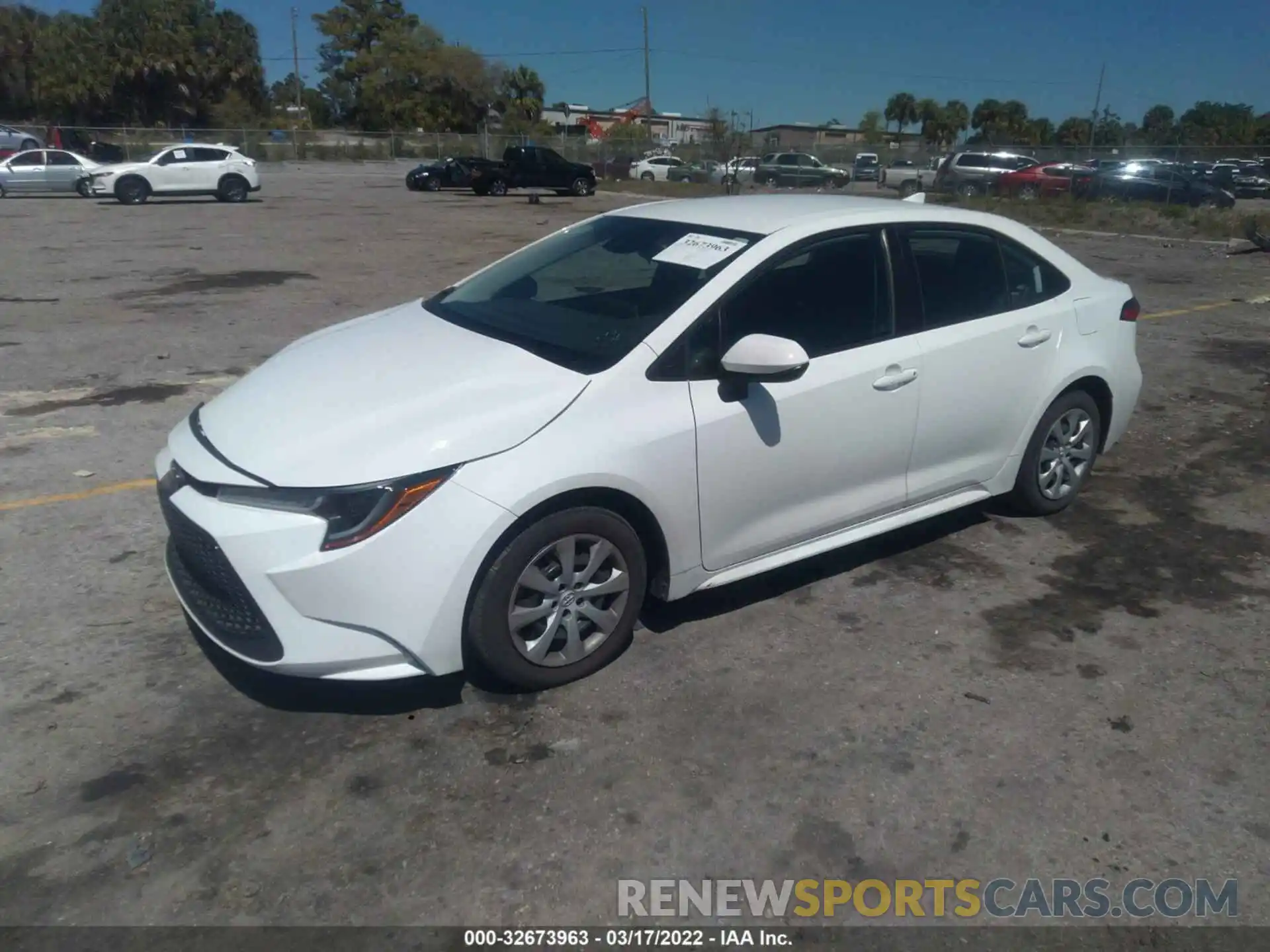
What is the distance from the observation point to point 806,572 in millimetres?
4723

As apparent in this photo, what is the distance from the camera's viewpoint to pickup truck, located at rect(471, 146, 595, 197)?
34.5 meters

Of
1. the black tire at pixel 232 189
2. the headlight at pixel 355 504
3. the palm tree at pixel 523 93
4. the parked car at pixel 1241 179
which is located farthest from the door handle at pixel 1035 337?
the palm tree at pixel 523 93

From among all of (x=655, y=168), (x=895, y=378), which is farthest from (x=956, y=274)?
(x=655, y=168)

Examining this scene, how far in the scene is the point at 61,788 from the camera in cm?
313

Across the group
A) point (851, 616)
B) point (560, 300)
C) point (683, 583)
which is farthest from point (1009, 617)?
point (560, 300)

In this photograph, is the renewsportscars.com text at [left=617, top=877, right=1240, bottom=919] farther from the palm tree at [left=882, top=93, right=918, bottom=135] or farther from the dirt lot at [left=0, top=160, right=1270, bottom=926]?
the palm tree at [left=882, top=93, right=918, bottom=135]

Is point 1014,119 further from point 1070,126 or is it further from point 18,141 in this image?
point 18,141

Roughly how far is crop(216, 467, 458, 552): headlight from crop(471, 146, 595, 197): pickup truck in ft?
108

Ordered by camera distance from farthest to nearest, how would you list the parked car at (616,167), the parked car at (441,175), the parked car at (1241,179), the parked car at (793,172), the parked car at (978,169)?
the parked car at (616,167) < the parked car at (793,172) < the parked car at (441,175) < the parked car at (978,169) < the parked car at (1241,179)

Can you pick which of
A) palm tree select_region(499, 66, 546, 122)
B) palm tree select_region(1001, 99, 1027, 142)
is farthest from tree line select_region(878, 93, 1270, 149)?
palm tree select_region(499, 66, 546, 122)

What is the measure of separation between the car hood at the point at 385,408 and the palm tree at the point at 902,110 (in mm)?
124376

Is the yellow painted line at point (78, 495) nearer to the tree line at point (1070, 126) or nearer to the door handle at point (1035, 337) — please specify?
the door handle at point (1035, 337)

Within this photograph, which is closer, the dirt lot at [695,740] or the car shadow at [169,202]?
the dirt lot at [695,740]

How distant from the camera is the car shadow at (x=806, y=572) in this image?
431 centimetres
